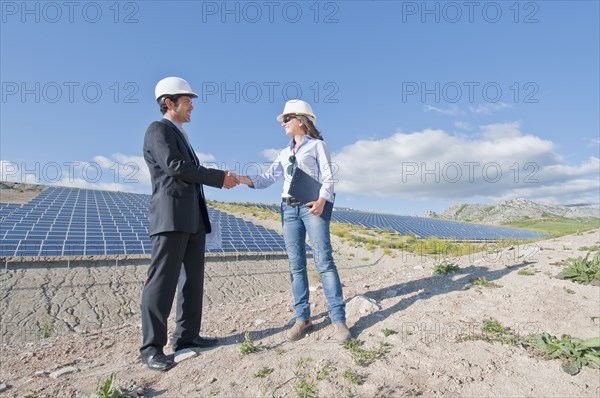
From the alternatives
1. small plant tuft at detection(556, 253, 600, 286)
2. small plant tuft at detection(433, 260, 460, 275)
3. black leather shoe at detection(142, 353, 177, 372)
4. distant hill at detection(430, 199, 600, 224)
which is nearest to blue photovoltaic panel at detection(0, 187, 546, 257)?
small plant tuft at detection(433, 260, 460, 275)

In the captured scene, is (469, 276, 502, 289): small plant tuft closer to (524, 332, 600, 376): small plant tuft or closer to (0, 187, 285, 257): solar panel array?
(524, 332, 600, 376): small plant tuft

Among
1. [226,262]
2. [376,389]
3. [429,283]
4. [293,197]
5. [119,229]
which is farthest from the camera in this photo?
[119,229]

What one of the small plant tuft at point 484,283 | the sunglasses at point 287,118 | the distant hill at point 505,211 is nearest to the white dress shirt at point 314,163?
the sunglasses at point 287,118

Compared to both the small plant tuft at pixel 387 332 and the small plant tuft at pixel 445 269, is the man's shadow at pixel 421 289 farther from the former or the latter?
the small plant tuft at pixel 387 332

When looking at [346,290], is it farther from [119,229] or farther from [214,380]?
[119,229]

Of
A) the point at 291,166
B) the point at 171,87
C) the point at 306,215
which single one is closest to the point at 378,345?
the point at 306,215

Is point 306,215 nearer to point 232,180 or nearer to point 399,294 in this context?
point 232,180

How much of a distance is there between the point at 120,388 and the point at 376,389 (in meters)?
1.75

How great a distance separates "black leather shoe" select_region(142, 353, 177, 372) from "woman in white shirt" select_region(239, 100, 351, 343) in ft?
3.63

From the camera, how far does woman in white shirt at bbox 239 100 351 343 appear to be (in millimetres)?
3162

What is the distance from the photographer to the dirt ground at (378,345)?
2.39 m

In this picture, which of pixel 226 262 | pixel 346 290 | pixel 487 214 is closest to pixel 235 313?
pixel 346 290

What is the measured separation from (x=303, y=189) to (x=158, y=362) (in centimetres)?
191

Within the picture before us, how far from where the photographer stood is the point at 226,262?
35.3 feet
